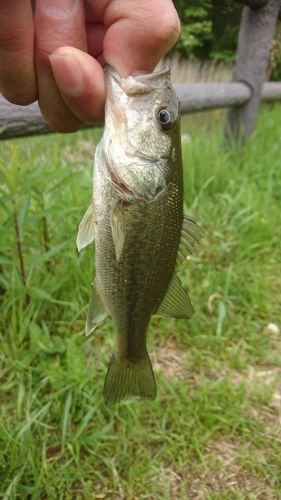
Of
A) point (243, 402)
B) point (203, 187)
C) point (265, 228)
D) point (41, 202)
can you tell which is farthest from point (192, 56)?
point (243, 402)

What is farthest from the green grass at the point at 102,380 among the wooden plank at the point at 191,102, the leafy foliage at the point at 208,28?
the leafy foliage at the point at 208,28

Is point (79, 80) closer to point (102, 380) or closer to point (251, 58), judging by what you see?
point (102, 380)

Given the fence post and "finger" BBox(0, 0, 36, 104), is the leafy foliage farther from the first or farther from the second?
"finger" BBox(0, 0, 36, 104)

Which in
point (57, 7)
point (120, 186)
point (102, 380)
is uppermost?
point (57, 7)

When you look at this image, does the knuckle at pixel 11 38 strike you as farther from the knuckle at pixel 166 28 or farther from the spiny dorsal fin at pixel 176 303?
the spiny dorsal fin at pixel 176 303

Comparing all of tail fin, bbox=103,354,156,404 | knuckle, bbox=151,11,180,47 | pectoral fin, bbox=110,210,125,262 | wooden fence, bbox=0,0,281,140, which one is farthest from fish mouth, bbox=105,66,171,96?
wooden fence, bbox=0,0,281,140

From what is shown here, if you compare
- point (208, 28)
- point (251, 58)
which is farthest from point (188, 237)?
point (208, 28)
